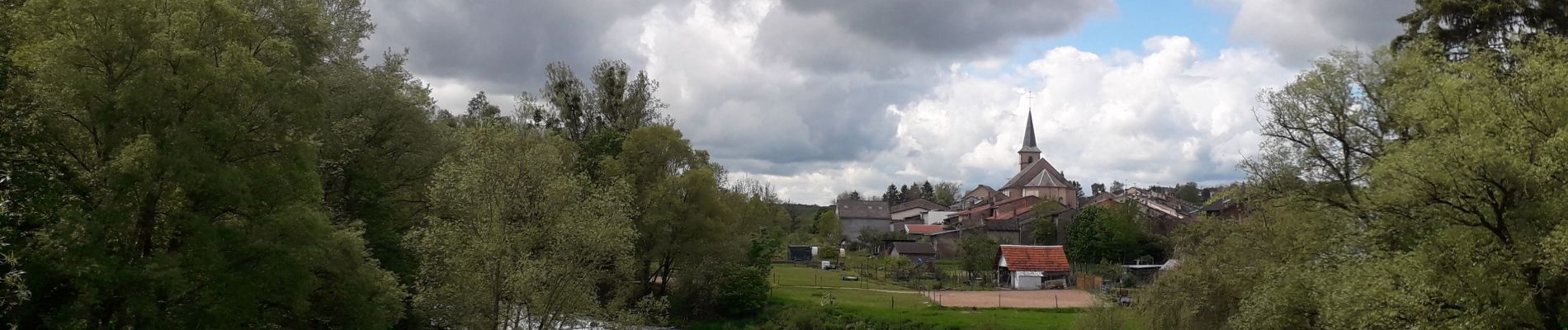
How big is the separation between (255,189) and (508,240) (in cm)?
689

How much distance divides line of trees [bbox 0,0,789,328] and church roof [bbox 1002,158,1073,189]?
327 ft

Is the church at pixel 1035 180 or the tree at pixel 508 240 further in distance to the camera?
the church at pixel 1035 180

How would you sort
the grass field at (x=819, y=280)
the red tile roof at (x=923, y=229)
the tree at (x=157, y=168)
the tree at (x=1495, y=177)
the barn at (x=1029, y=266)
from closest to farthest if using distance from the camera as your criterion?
1. the tree at (x=157, y=168)
2. the tree at (x=1495, y=177)
3. the grass field at (x=819, y=280)
4. the barn at (x=1029, y=266)
5. the red tile roof at (x=923, y=229)

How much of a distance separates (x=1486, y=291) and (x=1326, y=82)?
8192 mm

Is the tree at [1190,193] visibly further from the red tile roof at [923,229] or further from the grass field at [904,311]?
the grass field at [904,311]

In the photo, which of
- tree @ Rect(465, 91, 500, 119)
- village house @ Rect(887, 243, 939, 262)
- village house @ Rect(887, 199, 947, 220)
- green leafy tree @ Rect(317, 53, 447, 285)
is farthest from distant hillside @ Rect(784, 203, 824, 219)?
green leafy tree @ Rect(317, 53, 447, 285)

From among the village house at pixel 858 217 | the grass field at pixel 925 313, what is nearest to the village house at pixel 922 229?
the village house at pixel 858 217

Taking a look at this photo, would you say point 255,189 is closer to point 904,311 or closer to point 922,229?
point 904,311

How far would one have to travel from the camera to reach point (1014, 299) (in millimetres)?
55062

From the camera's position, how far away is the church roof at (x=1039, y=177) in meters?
123

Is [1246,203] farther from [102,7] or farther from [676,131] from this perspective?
[676,131]

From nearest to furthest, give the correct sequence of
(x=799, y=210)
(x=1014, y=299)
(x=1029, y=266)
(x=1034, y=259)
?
(x=1014, y=299) → (x=1029, y=266) → (x=1034, y=259) → (x=799, y=210)

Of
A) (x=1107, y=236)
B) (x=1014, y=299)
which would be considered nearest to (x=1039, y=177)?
(x=1107, y=236)

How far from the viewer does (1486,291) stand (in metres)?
14.9
